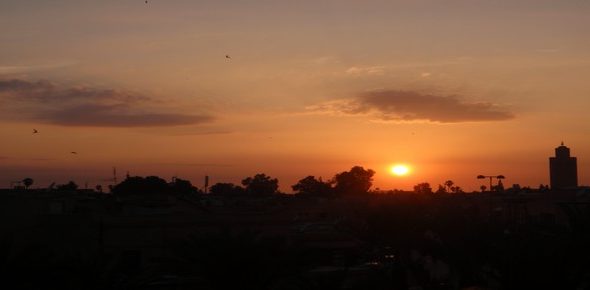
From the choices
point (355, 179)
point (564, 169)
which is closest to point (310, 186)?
point (355, 179)

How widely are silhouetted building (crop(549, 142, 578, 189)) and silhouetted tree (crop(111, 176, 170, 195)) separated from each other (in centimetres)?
4898

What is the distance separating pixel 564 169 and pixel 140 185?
174 feet

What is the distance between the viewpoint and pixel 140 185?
81.2 metres

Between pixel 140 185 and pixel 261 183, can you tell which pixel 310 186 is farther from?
pixel 140 185

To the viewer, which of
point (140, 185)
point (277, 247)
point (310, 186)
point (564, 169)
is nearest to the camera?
point (277, 247)

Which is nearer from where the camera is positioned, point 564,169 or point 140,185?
point 140,185

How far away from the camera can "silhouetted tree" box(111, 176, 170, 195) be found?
78500 mm

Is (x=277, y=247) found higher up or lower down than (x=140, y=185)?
lower down

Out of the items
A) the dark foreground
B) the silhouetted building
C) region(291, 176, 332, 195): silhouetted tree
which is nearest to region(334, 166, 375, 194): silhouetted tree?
region(291, 176, 332, 195): silhouetted tree

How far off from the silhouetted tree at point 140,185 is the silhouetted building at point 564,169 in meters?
49.0

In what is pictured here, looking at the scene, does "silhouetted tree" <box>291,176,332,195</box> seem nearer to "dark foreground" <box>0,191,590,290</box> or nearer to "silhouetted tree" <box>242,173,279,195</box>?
"silhouetted tree" <box>242,173,279,195</box>

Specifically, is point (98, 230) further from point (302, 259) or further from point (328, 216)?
point (328, 216)

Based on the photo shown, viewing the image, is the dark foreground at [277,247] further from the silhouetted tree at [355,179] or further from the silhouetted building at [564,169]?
the silhouetted tree at [355,179]

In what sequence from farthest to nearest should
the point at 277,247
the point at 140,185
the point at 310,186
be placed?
the point at 310,186
the point at 140,185
the point at 277,247
